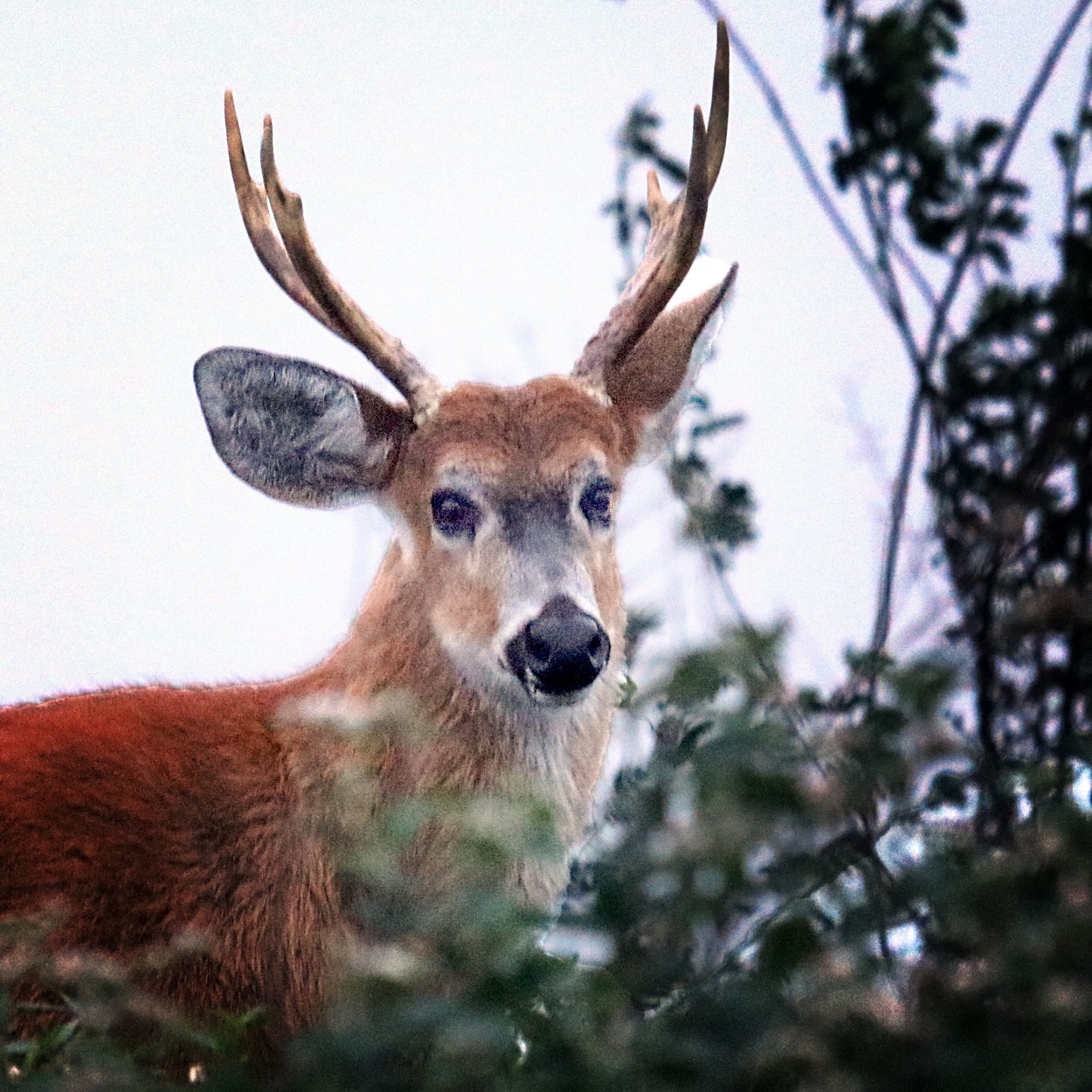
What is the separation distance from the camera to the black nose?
3.56 meters

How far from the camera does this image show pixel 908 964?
1.50 m

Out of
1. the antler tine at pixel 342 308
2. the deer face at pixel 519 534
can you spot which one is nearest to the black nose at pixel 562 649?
the deer face at pixel 519 534

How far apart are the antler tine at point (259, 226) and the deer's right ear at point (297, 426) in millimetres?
179

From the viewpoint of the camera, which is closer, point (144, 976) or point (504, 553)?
point (144, 976)

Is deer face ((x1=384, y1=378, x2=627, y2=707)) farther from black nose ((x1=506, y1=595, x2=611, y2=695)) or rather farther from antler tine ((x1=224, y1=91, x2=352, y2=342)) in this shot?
antler tine ((x1=224, y1=91, x2=352, y2=342))

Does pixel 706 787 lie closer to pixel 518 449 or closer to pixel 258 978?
pixel 258 978

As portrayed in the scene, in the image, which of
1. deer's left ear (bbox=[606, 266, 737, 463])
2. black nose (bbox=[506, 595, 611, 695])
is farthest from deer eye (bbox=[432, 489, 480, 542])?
deer's left ear (bbox=[606, 266, 737, 463])

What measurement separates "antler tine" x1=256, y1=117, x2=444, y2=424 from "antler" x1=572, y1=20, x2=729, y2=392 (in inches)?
18.6

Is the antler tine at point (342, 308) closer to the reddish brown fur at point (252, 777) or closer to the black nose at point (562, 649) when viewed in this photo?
the reddish brown fur at point (252, 777)

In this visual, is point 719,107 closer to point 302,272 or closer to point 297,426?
point 302,272

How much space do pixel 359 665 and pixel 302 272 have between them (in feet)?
3.17

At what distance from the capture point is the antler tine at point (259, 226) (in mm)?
4070

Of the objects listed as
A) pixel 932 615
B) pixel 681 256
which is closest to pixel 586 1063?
pixel 932 615

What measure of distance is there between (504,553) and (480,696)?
0.35 meters
